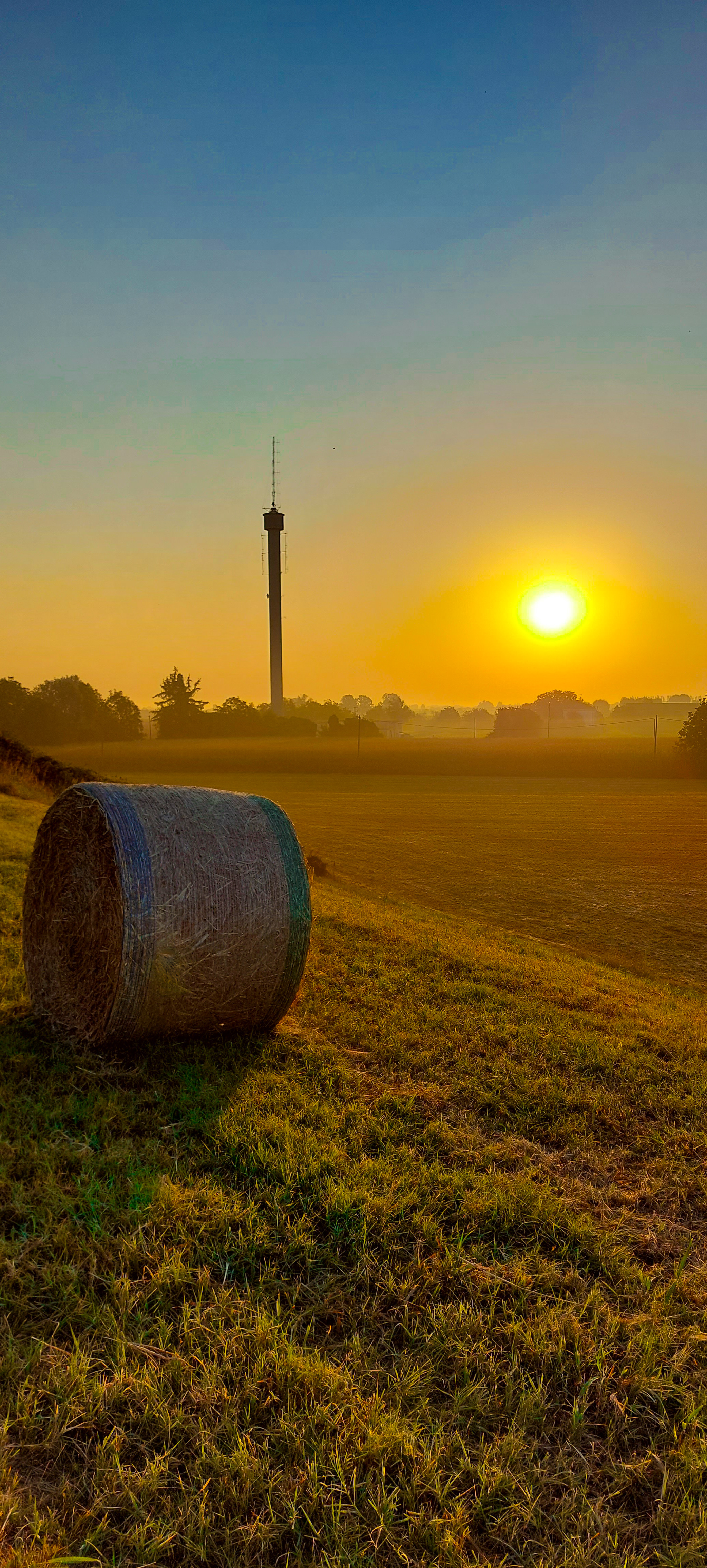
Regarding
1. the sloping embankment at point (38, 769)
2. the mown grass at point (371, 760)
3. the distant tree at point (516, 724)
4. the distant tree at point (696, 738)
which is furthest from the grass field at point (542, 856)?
the distant tree at point (516, 724)

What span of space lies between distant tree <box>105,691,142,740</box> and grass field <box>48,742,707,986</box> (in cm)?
4244

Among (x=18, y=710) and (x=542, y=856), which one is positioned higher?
(x=18, y=710)

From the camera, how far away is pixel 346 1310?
3381mm

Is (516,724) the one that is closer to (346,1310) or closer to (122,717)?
(122,717)

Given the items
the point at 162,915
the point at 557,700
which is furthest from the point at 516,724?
the point at 162,915

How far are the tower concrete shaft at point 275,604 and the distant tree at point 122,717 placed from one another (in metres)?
28.7

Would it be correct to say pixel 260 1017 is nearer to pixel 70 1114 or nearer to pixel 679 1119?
pixel 70 1114

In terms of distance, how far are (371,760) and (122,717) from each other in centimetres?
3555

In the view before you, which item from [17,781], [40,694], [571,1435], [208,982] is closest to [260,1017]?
[208,982]

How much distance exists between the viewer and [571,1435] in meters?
2.88

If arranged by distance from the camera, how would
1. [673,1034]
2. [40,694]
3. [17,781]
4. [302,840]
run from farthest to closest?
[40,694] → [302,840] → [17,781] → [673,1034]

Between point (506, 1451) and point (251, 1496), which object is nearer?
point (251, 1496)

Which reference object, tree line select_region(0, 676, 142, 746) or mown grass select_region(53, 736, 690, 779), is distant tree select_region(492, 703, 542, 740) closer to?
mown grass select_region(53, 736, 690, 779)

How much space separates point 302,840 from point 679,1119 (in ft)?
65.6
